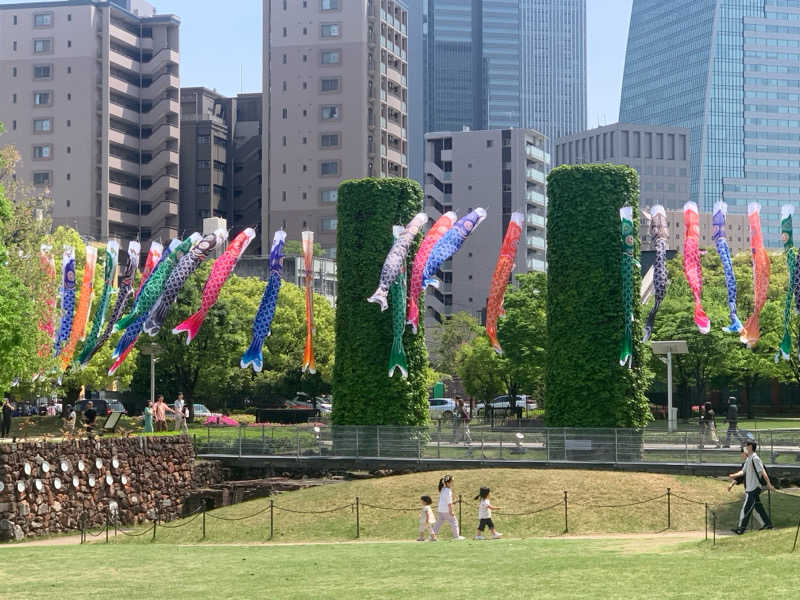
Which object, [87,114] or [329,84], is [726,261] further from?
[87,114]

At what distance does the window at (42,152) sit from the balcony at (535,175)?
55.0m

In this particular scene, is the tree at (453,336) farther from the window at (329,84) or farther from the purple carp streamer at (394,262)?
the purple carp streamer at (394,262)

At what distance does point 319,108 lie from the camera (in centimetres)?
13488

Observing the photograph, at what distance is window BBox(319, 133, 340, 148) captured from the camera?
134 m

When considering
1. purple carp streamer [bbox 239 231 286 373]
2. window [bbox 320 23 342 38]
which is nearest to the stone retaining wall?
purple carp streamer [bbox 239 231 286 373]

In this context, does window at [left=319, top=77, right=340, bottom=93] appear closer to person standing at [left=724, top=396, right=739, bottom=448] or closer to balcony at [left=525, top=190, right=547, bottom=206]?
balcony at [left=525, top=190, right=547, bottom=206]

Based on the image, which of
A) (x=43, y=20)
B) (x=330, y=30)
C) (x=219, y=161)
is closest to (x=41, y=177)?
(x=43, y=20)

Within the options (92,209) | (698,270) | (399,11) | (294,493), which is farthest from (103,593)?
(399,11)

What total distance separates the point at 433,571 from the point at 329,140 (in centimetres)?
11488

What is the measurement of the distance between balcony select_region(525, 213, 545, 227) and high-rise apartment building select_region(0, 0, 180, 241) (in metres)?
42.7

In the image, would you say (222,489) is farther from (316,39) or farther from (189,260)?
(316,39)

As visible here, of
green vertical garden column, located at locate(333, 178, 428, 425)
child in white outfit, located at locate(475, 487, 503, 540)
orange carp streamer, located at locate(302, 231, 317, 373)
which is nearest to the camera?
child in white outfit, located at locate(475, 487, 503, 540)

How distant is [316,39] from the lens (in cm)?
13538

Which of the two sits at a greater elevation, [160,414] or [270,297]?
[270,297]
